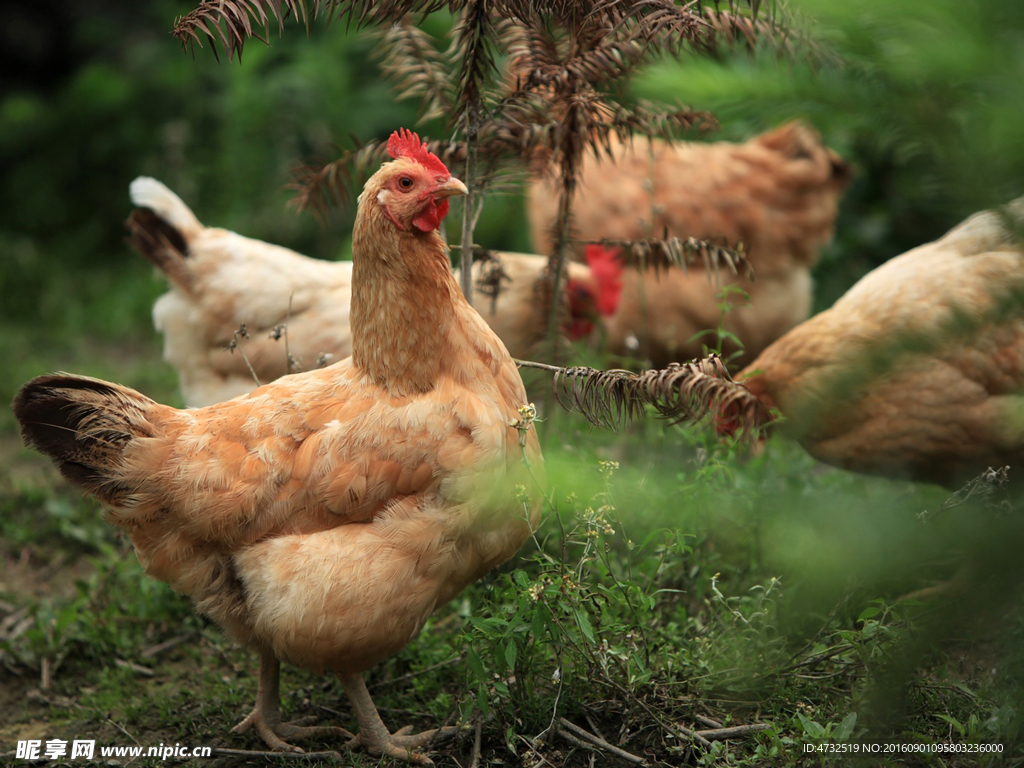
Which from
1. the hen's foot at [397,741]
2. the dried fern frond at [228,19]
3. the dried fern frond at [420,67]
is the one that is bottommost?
the hen's foot at [397,741]

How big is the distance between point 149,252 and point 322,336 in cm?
100

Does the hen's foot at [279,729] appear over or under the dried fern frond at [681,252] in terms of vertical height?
under

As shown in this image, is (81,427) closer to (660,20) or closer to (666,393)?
(666,393)

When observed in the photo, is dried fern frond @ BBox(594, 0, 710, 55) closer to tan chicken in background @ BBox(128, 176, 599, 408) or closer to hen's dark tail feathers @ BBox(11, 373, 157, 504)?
tan chicken in background @ BBox(128, 176, 599, 408)

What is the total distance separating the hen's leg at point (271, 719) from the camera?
2.70 meters

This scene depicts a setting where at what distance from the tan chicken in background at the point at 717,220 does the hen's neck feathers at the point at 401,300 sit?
213 centimetres

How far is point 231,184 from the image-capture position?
22.6 ft

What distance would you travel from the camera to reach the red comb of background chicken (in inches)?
176

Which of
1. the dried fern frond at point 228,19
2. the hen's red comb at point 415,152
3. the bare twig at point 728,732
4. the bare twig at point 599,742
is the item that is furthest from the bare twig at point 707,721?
the dried fern frond at point 228,19

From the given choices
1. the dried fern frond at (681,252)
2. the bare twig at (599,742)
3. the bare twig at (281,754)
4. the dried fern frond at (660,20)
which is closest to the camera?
the dried fern frond at (660,20)

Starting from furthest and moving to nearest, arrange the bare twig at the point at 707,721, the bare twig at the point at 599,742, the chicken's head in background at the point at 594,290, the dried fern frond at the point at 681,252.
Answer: the chicken's head in background at the point at 594,290
the dried fern frond at the point at 681,252
the bare twig at the point at 707,721
the bare twig at the point at 599,742

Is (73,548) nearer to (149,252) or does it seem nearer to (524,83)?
(149,252)

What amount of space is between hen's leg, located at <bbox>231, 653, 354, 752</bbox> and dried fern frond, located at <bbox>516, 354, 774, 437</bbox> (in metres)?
1.36

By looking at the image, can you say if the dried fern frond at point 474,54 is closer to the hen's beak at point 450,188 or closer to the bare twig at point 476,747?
the hen's beak at point 450,188
